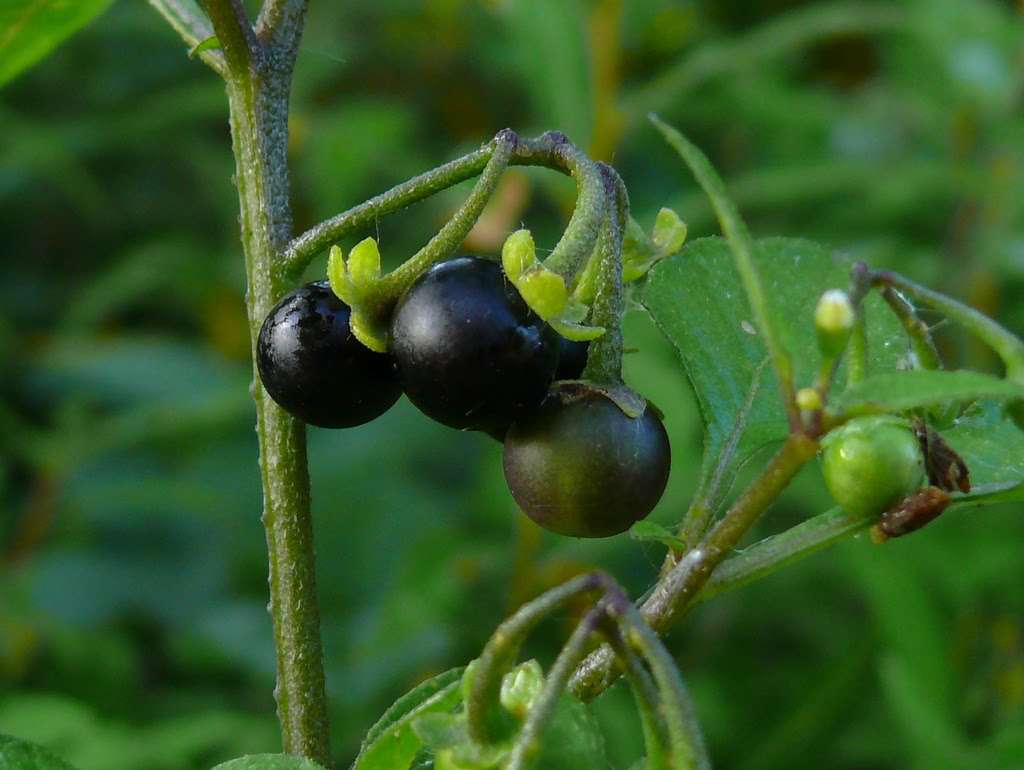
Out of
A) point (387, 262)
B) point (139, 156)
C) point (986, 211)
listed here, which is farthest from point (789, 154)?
point (139, 156)

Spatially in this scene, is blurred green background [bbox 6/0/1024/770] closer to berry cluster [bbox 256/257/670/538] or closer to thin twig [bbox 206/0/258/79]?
thin twig [bbox 206/0/258/79]

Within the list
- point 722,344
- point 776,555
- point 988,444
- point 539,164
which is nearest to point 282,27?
point 539,164

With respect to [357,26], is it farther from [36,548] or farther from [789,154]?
[36,548]

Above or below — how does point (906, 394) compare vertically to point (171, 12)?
below

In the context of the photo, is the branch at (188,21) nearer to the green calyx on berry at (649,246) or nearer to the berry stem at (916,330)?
the green calyx on berry at (649,246)

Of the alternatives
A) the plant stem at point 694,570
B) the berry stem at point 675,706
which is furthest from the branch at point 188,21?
the berry stem at point 675,706

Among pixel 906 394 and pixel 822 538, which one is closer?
pixel 906 394
